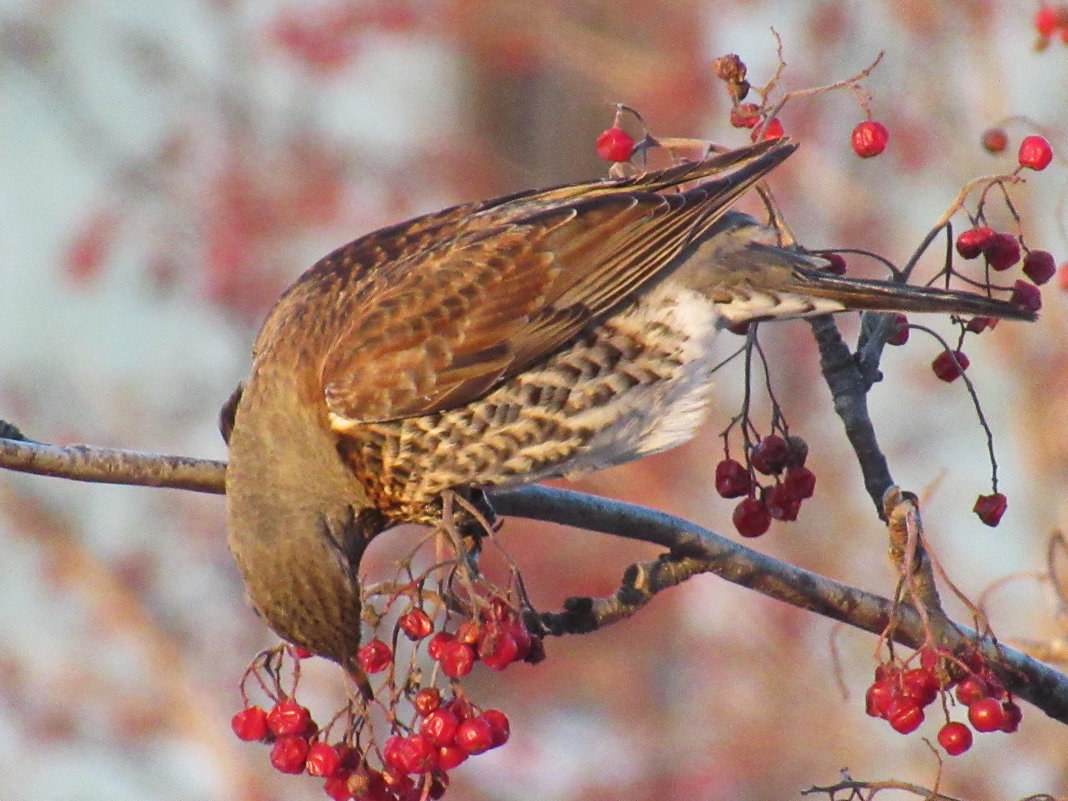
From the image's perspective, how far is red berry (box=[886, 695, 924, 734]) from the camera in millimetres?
2631

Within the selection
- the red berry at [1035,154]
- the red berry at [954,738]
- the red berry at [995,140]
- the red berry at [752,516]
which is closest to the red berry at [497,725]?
the red berry at [954,738]

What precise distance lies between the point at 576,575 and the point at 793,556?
1.05m

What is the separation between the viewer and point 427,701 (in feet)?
8.82

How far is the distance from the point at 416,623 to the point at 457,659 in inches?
4.3

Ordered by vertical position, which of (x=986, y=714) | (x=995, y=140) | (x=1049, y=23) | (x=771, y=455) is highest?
(x=1049, y=23)

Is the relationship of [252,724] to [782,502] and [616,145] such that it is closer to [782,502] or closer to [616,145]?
[782,502]

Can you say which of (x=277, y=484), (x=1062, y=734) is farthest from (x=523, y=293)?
(x=1062, y=734)

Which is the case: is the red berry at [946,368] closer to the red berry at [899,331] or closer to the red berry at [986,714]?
the red berry at [899,331]

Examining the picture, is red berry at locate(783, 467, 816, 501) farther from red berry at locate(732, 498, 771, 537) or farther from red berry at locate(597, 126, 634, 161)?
red berry at locate(597, 126, 634, 161)

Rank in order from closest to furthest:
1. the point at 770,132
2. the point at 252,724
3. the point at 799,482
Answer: the point at 252,724, the point at 799,482, the point at 770,132

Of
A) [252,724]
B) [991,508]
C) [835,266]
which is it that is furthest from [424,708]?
[835,266]

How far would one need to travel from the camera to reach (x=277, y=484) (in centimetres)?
353

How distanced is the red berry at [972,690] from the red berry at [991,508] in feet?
2.34

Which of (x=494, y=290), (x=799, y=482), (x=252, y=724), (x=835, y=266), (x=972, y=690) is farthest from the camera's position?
(x=494, y=290)
